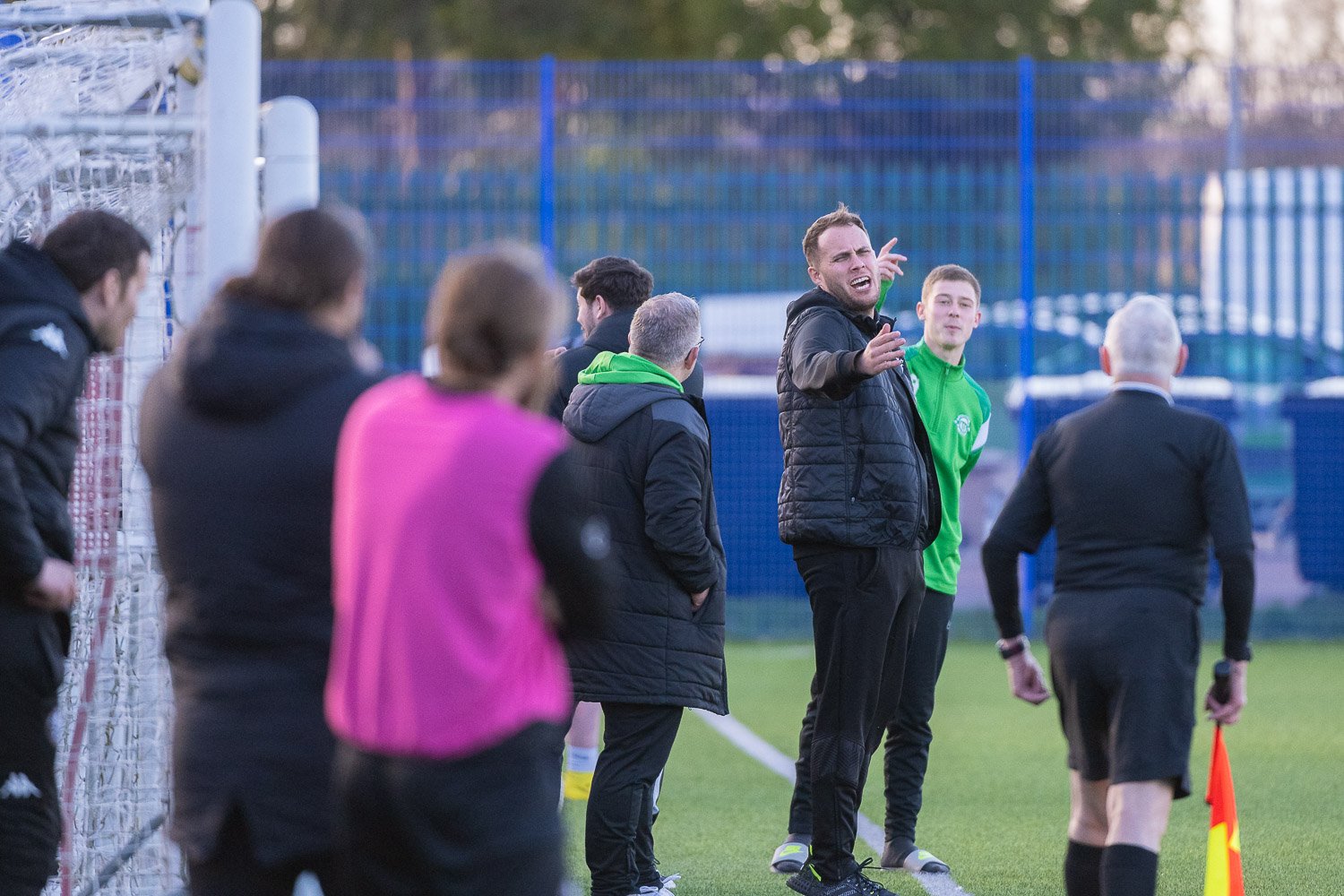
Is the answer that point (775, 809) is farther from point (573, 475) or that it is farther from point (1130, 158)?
point (1130, 158)

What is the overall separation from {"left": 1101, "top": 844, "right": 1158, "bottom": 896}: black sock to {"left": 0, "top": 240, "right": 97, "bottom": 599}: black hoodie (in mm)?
2646

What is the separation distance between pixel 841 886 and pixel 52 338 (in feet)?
9.83

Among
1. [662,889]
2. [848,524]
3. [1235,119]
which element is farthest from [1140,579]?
[1235,119]

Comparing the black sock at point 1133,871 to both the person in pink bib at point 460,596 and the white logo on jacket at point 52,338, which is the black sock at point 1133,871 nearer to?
the person in pink bib at point 460,596

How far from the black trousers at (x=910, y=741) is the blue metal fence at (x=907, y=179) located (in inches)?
261

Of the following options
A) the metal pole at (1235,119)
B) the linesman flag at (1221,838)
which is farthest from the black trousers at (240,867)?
the metal pole at (1235,119)

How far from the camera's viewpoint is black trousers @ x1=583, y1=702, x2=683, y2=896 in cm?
549

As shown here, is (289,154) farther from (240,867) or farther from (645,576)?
(240,867)

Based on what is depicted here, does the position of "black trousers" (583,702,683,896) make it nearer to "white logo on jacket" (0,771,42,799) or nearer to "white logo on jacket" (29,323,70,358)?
"white logo on jacket" (0,771,42,799)

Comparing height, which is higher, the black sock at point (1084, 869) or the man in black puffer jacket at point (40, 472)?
the man in black puffer jacket at point (40, 472)

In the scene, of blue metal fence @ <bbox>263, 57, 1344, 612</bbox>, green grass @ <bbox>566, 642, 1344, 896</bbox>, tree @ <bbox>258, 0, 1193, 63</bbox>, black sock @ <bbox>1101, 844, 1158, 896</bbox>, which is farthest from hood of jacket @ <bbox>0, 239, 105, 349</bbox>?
tree @ <bbox>258, 0, 1193, 63</bbox>

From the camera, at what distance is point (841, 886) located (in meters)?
5.64

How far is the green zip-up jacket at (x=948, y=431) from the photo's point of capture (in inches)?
267

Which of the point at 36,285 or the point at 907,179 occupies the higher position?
the point at 907,179
